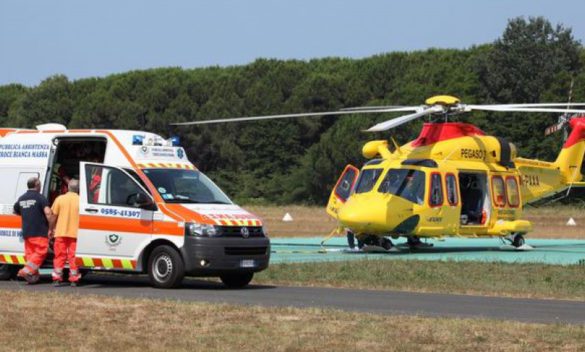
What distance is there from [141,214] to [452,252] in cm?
1316

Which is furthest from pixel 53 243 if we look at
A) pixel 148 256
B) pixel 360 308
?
pixel 360 308

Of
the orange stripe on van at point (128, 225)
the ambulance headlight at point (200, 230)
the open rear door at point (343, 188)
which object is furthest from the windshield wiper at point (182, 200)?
the open rear door at point (343, 188)

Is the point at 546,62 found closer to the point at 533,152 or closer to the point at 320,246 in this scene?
the point at 533,152

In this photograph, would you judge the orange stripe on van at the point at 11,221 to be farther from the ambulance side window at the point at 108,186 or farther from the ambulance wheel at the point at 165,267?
the ambulance wheel at the point at 165,267

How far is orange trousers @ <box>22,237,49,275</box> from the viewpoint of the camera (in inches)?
742

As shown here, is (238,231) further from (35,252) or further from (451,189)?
(451,189)

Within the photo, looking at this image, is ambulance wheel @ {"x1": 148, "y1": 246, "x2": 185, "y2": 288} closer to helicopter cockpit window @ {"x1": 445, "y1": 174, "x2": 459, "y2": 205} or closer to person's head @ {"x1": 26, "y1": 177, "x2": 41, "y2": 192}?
person's head @ {"x1": 26, "y1": 177, "x2": 41, "y2": 192}

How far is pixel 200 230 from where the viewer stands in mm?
17922

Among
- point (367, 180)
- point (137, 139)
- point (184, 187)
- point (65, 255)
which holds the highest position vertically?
point (137, 139)

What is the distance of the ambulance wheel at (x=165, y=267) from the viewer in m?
18.0

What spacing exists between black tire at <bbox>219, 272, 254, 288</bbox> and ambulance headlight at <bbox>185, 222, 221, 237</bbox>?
1191 millimetres

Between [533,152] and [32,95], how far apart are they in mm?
45400

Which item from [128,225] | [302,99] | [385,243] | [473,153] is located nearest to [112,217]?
[128,225]

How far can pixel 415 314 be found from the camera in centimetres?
1447
